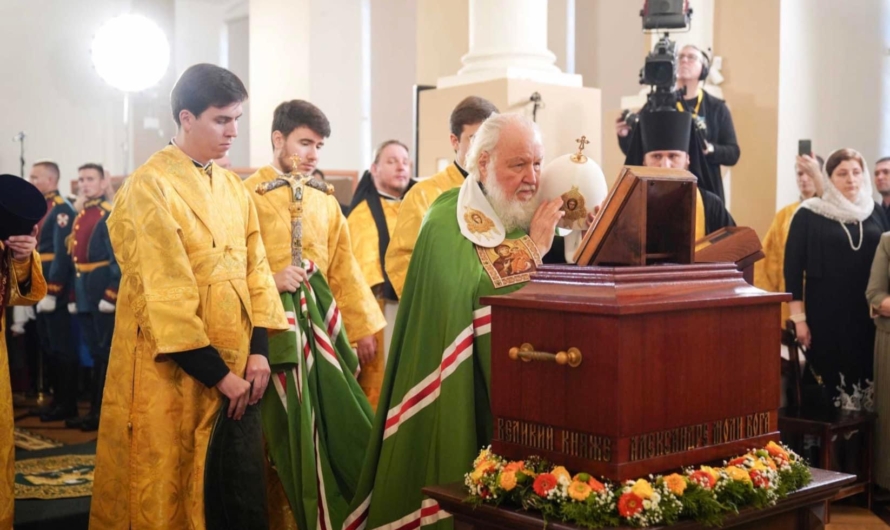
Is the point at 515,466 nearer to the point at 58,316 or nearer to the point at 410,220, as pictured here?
the point at 410,220

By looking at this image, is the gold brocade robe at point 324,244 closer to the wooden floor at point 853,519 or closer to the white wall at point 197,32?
the wooden floor at point 853,519

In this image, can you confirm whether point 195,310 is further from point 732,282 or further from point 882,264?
point 882,264

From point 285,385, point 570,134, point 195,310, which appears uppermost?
point 570,134

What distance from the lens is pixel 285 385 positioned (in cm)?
409

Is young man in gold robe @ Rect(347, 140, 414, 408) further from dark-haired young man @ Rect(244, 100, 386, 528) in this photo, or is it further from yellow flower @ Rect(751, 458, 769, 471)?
yellow flower @ Rect(751, 458, 769, 471)

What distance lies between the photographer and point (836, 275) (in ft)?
19.8

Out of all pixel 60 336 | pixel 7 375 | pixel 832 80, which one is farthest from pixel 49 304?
pixel 832 80

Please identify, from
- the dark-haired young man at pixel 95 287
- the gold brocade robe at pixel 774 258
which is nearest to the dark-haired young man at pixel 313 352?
the gold brocade robe at pixel 774 258

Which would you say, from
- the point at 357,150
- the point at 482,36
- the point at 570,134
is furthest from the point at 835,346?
the point at 357,150

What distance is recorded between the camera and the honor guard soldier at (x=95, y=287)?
797 cm

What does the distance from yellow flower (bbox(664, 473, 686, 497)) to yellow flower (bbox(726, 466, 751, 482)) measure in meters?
0.14

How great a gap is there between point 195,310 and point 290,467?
3.18 ft

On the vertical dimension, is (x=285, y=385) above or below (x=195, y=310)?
below

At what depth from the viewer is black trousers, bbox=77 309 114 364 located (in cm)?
798
